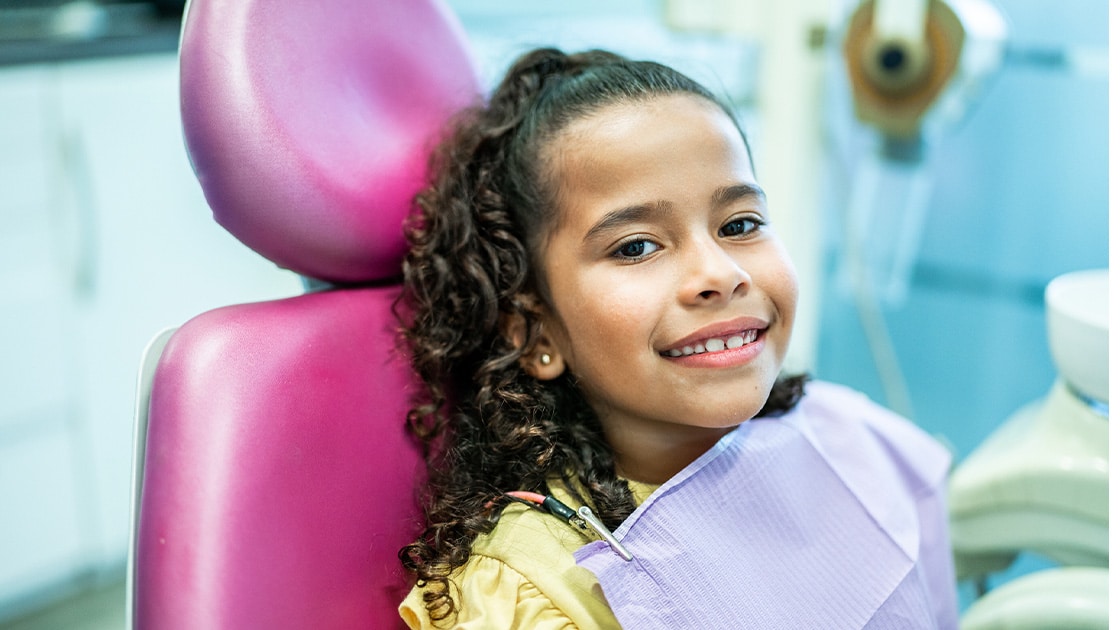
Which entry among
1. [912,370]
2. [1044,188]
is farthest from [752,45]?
[912,370]

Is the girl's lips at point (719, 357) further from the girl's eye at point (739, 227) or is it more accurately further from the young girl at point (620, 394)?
the girl's eye at point (739, 227)

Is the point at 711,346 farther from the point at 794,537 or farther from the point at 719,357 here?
the point at 794,537

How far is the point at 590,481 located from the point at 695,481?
0.10m

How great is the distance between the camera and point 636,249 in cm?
90

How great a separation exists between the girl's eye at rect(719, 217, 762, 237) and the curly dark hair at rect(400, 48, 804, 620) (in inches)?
5.1

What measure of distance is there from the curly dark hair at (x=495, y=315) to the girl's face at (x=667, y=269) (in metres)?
0.03

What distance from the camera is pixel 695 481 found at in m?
0.89

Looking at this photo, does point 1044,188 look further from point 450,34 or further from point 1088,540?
point 450,34

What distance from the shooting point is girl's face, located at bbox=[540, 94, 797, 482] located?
0.87 metres

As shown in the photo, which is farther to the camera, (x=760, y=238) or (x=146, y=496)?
(x=760, y=238)

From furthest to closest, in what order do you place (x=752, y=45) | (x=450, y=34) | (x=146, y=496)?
1. (x=752, y=45)
2. (x=450, y=34)
3. (x=146, y=496)

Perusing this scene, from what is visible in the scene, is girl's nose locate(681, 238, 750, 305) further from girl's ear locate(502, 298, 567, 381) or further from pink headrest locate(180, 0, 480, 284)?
pink headrest locate(180, 0, 480, 284)

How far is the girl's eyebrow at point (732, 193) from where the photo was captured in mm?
906

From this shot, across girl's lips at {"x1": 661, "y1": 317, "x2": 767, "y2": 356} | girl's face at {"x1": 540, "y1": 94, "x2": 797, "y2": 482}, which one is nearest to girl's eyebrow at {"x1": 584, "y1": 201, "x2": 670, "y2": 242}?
girl's face at {"x1": 540, "y1": 94, "x2": 797, "y2": 482}
